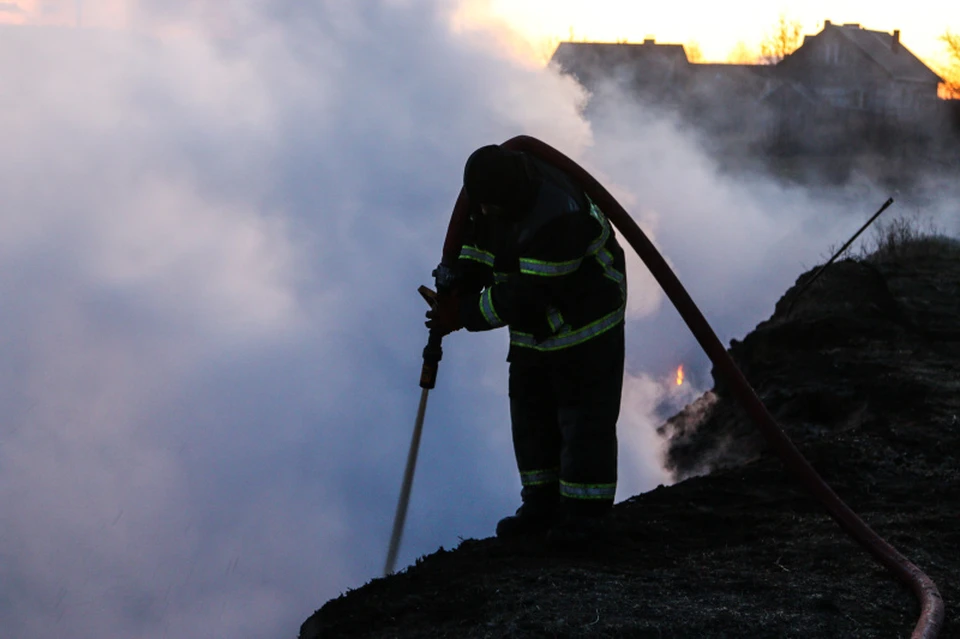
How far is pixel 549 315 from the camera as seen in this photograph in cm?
445

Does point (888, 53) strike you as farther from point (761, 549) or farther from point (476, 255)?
point (476, 255)

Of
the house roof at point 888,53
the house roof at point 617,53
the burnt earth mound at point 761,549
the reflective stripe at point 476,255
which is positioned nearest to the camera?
the burnt earth mound at point 761,549

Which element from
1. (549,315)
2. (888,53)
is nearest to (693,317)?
(549,315)

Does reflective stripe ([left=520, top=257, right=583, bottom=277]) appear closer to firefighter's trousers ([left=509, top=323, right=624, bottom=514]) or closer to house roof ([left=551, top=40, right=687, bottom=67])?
firefighter's trousers ([left=509, top=323, right=624, bottom=514])

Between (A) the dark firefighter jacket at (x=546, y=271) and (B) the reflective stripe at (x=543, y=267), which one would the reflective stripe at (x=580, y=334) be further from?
(B) the reflective stripe at (x=543, y=267)

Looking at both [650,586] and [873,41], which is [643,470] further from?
[873,41]

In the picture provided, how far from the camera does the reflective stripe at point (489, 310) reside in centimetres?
440

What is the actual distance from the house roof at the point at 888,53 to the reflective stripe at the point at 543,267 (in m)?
42.6

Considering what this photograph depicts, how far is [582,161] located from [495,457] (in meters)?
5.50

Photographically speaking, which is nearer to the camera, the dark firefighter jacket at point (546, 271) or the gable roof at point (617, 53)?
the dark firefighter jacket at point (546, 271)

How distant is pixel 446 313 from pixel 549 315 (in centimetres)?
43

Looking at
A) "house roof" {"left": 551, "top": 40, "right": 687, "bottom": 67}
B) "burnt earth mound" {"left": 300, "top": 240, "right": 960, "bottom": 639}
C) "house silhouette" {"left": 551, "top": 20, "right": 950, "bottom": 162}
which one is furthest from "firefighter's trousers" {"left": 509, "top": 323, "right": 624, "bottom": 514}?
"house roof" {"left": 551, "top": 40, "right": 687, "bottom": 67}

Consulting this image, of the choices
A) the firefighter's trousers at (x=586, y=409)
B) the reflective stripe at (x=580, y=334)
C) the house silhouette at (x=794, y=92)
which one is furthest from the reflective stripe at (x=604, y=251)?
the house silhouette at (x=794, y=92)

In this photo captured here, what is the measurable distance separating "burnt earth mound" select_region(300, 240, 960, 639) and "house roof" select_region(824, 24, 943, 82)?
3818 cm
